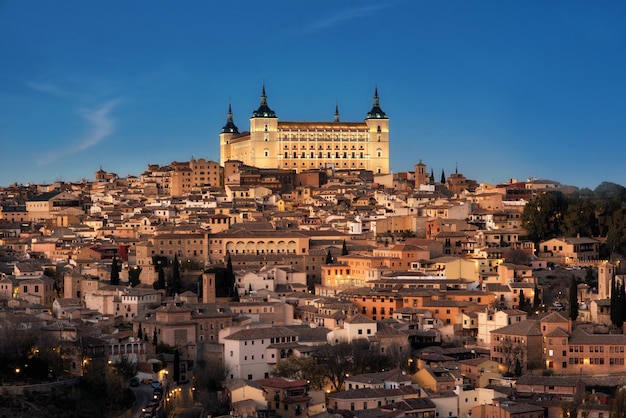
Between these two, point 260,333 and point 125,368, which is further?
point 260,333

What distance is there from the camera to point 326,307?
3023cm

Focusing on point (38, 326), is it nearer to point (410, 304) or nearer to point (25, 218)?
point (410, 304)

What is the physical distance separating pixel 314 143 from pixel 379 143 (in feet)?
11.1

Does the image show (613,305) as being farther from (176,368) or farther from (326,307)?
(176,368)

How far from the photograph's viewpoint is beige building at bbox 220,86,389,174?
59125 millimetres

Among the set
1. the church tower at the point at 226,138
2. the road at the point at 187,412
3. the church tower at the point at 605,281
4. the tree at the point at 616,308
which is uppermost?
the church tower at the point at 226,138

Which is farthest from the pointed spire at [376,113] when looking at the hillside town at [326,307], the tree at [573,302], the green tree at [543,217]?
the tree at [573,302]

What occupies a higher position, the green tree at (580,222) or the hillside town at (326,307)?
the green tree at (580,222)

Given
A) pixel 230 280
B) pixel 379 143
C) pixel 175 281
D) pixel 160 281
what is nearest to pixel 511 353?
pixel 230 280

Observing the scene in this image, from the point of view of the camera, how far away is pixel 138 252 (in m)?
35.9

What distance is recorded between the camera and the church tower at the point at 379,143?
60.7 m

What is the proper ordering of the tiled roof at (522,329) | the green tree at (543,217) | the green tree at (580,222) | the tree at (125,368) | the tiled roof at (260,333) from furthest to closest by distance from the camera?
the green tree at (543,217) → the green tree at (580,222) → the tiled roof at (522,329) → the tiled roof at (260,333) → the tree at (125,368)

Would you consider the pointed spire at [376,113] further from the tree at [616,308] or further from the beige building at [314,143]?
the tree at [616,308]

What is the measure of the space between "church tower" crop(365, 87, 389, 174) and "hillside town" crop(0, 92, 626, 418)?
12.8 m
